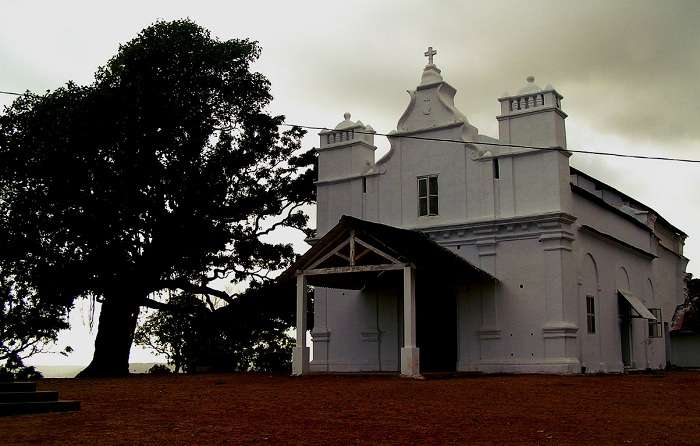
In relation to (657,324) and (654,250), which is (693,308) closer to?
(654,250)

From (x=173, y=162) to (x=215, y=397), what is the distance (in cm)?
1435

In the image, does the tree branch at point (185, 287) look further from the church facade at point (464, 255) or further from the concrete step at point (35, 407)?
the concrete step at point (35, 407)

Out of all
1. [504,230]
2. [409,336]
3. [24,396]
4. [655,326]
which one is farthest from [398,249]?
[655,326]

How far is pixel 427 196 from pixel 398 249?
5623 millimetres

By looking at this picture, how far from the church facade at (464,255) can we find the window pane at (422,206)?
5cm

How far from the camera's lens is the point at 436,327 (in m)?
26.0

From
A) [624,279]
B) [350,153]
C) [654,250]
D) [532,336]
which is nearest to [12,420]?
[532,336]

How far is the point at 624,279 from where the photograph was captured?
28828 mm

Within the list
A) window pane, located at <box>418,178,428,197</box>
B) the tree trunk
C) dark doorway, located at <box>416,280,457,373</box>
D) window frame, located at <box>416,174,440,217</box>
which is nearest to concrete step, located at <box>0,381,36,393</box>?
the tree trunk

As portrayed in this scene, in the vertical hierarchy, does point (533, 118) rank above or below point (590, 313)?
above

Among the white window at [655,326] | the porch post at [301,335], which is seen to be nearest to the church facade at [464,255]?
the porch post at [301,335]

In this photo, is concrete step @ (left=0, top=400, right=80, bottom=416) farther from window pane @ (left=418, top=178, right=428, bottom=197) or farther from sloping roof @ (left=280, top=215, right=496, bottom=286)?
window pane @ (left=418, top=178, right=428, bottom=197)

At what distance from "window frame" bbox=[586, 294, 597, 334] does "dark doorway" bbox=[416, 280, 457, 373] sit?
13.6ft

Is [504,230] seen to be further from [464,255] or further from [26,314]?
[26,314]
